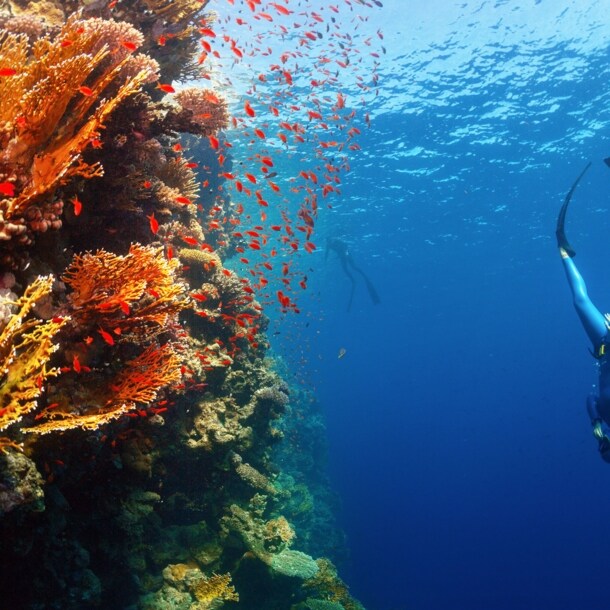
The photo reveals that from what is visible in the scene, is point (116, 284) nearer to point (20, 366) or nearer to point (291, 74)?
point (20, 366)

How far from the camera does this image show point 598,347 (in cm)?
1035

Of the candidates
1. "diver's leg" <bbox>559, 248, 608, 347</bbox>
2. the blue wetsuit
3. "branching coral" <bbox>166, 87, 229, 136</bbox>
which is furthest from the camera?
"diver's leg" <bbox>559, 248, 608, 347</bbox>

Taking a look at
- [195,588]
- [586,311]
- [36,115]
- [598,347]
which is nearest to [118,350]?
[36,115]

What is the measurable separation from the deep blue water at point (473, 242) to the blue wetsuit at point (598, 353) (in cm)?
921

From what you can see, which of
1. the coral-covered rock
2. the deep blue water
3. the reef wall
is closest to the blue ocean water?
the deep blue water

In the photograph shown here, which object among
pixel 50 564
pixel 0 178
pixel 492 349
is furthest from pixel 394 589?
pixel 492 349

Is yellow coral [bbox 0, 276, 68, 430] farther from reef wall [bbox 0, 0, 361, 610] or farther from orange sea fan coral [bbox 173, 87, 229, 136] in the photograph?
orange sea fan coral [bbox 173, 87, 229, 136]

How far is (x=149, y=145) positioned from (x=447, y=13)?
2110cm

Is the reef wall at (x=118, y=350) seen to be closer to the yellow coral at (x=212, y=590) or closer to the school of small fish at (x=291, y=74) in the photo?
the yellow coral at (x=212, y=590)

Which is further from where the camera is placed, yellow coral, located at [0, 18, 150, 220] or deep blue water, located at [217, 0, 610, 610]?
deep blue water, located at [217, 0, 610, 610]

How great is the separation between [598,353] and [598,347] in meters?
0.31

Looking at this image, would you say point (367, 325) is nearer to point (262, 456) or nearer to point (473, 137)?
point (473, 137)

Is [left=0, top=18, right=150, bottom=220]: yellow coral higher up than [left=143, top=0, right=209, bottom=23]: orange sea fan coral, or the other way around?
[left=143, top=0, right=209, bottom=23]: orange sea fan coral

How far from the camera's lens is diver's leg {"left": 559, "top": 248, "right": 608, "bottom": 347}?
440 inches
